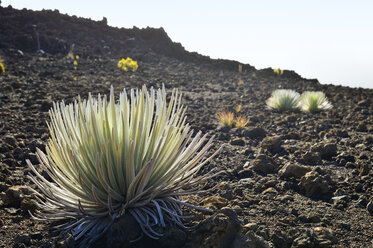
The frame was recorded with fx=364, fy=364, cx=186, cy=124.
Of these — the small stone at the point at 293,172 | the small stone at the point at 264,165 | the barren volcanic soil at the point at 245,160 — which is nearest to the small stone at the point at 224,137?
the barren volcanic soil at the point at 245,160

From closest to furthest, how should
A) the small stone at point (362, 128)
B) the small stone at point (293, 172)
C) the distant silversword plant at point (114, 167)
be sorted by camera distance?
the distant silversword plant at point (114, 167) < the small stone at point (293, 172) < the small stone at point (362, 128)

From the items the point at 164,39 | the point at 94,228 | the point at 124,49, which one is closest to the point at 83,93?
the point at 94,228

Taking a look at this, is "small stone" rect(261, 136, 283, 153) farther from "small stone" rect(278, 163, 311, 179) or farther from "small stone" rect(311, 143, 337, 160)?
"small stone" rect(278, 163, 311, 179)

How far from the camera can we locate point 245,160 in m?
3.00

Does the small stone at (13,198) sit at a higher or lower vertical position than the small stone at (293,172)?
lower

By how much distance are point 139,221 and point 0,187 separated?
1171 mm

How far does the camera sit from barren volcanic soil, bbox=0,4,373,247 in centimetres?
168

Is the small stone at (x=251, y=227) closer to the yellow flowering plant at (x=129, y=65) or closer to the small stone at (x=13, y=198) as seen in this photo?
the small stone at (x=13, y=198)

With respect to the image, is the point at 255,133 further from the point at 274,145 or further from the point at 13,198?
the point at 13,198

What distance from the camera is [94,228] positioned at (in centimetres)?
163

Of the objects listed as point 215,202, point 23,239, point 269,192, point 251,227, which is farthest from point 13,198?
point 269,192

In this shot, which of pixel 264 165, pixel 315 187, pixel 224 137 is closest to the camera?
pixel 315 187

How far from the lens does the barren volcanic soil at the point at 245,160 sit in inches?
66.1

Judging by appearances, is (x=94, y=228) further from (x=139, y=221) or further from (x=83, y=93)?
(x=83, y=93)
